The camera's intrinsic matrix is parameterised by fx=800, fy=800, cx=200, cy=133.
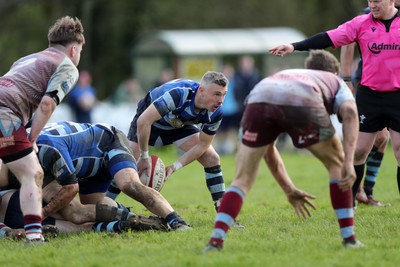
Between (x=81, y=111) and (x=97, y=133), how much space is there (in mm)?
13735

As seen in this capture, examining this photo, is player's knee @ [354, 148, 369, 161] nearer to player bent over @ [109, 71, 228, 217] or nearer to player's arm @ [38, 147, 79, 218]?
player bent over @ [109, 71, 228, 217]

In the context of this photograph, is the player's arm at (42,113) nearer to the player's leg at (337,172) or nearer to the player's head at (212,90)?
the player's head at (212,90)

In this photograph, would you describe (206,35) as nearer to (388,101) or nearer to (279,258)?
(388,101)

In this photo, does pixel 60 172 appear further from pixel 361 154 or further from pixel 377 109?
pixel 377 109

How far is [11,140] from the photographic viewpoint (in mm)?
7559

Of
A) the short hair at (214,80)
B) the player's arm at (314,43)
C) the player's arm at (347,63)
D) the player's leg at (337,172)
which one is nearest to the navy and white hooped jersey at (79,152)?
the short hair at (214,80)

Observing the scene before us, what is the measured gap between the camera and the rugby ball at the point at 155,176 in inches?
360

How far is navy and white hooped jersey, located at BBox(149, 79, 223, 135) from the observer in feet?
29.5

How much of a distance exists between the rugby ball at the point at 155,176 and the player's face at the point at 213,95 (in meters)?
0.93

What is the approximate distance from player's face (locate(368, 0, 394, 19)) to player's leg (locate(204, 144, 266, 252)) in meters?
2.86

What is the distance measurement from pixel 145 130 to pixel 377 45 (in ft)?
9.11

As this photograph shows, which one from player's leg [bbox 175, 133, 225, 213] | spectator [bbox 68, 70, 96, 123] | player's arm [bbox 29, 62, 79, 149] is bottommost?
spectator [bbox 68, 70, 96, 123]

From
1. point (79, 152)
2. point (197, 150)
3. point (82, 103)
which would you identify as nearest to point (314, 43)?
point (197, 150)

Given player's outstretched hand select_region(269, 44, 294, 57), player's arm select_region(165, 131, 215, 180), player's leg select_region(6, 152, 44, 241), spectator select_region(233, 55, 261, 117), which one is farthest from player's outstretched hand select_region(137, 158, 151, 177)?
spectator select_region(233, 55, 261, 117)
